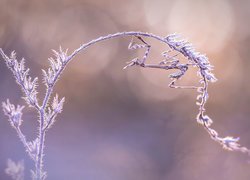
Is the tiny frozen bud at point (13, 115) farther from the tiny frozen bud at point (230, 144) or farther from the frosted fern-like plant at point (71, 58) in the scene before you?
the tiny frozen bud at point (230, 144)

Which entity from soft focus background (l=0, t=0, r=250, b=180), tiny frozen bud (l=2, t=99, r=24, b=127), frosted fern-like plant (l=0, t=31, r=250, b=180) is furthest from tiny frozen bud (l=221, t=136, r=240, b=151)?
soft focus background (l=0, t=0, r=250, b=180)

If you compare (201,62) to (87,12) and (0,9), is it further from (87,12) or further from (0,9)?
(87,12)

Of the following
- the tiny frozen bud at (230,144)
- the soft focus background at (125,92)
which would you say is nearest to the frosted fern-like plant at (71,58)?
the tiny frozen bud at (230,144)

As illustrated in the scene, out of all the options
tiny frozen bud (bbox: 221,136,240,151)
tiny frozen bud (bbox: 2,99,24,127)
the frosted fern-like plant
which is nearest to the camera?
tiny frozen bud (bbox: 221,136,240,151)

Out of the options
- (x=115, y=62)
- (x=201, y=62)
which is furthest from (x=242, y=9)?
(x=201, y=62)

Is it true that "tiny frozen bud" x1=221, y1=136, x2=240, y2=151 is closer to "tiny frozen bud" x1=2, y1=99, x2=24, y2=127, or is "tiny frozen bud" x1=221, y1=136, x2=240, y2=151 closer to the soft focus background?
"tiny frozen bud" x1=2, y1=99, x2=24, y2=127

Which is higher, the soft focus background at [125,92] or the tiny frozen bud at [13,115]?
the soft focus background at [125,92]

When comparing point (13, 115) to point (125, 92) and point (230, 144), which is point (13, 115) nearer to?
point (230, 144)

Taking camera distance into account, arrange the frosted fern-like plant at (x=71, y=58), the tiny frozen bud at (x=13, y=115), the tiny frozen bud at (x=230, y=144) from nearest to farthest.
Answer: the tiny frozen bud at (x=230, y=144), the frosted fern-like plant at (x=71, y=58), the tiny frozen bud at (x=13, y=115)
